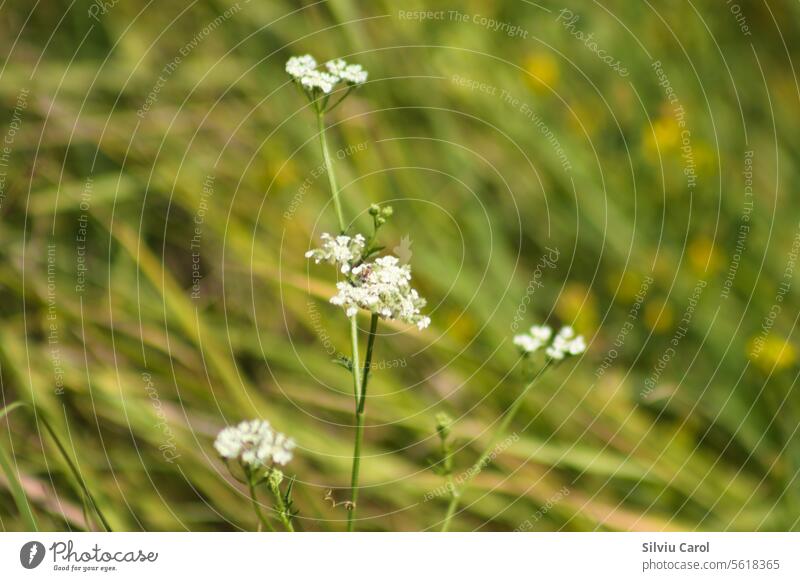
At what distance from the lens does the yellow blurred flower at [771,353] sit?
1.09 m

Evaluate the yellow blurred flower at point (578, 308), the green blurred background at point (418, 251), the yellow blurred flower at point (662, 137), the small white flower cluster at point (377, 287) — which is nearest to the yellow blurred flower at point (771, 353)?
the green blurred background at point (418, 251)

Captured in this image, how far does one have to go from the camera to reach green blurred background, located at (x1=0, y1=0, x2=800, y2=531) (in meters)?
1.04

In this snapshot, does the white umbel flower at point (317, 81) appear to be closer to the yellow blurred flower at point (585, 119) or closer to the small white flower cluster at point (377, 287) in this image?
the small white flower cluster at point (377, 287)

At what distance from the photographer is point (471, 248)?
118 cm

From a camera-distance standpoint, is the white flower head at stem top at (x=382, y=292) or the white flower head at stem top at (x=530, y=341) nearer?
the white flower head at stem top at (x=382, y=292)

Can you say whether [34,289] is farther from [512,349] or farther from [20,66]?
[512,349]

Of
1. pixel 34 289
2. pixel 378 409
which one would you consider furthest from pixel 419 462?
pixel 34 289

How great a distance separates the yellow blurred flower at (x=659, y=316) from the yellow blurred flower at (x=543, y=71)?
40 centimetres

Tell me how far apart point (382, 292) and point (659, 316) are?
0.66 metres

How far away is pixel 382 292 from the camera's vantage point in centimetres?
61

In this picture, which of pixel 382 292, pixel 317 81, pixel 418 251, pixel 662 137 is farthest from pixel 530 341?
pixel 662 137
